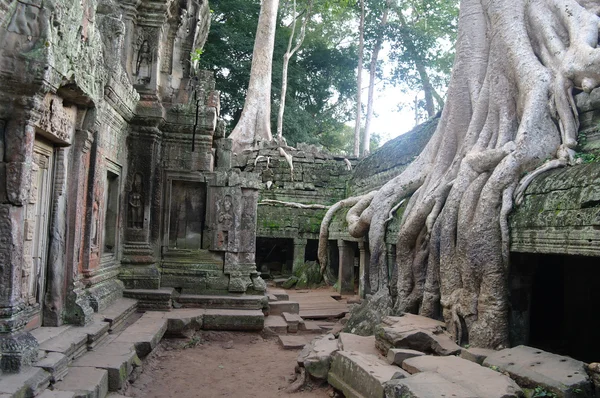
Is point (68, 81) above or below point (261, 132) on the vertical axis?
below

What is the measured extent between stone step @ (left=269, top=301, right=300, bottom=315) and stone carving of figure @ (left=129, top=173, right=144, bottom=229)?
237cm

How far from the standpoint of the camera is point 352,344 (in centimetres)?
548

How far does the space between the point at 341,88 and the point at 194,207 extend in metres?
17.3

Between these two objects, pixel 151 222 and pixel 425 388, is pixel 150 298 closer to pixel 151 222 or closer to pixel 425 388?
pixel 151 222

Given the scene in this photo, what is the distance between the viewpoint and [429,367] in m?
4.14

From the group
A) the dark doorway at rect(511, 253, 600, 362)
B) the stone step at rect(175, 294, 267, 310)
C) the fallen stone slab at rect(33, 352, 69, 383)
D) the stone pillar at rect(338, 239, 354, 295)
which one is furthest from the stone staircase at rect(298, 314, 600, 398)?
the stone pillar at rect(338, 239, 354, 295)

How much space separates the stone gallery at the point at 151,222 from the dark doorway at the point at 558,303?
16mm

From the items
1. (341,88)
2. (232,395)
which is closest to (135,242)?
(232,395)

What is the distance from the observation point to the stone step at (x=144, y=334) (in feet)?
17.8

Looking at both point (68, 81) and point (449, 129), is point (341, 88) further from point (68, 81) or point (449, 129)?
point (68, 81)

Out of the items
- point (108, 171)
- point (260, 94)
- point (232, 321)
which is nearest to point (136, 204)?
point (108, 171)

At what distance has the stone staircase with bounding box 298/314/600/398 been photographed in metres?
3.53

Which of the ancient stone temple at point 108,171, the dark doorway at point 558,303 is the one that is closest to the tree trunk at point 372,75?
the ancient stone temple at point 108,171

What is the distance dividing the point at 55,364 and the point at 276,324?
13.5 ft
